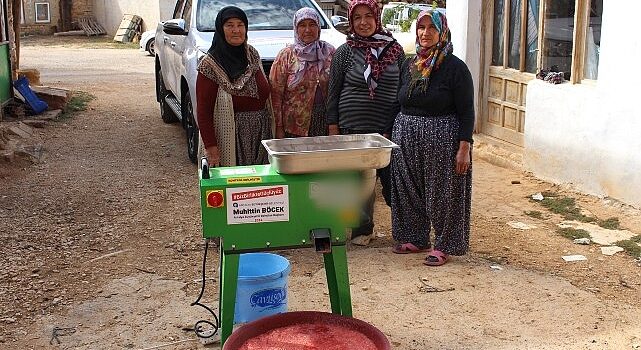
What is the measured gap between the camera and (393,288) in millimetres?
4668

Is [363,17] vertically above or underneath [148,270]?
above

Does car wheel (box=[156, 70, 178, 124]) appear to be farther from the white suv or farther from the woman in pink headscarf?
the woman in pink headscarf

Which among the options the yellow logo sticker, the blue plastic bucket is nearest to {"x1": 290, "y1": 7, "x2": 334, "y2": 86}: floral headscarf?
the blue plastic bucket

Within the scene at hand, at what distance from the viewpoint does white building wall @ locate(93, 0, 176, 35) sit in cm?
2178

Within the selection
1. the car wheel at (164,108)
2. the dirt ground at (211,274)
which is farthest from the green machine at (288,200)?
the car wheel at (164,108)

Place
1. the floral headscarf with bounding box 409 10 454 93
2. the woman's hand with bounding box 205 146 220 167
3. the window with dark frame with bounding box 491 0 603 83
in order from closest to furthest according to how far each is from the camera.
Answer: the floral headscarf with bounding box 409 10 454 93
the woman's hand with bounding box 205 146 220 167
the window with dark frame with bounding box 491 0 603 83

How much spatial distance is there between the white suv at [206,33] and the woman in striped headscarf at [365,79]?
1.78 m

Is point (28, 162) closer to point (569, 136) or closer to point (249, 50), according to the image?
point (249, 50)

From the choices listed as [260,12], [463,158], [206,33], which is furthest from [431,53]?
[260,12]

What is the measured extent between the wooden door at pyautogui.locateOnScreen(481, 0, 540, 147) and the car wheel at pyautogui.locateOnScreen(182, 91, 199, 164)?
3.09 meters

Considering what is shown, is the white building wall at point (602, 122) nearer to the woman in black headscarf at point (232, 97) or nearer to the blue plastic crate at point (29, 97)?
the woman in black headscarf at point (232, 97)

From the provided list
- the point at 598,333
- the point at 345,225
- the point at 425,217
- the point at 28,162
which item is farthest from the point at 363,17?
the point at 28,162

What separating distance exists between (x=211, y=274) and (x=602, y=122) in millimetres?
3507

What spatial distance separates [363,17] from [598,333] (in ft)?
7.76
